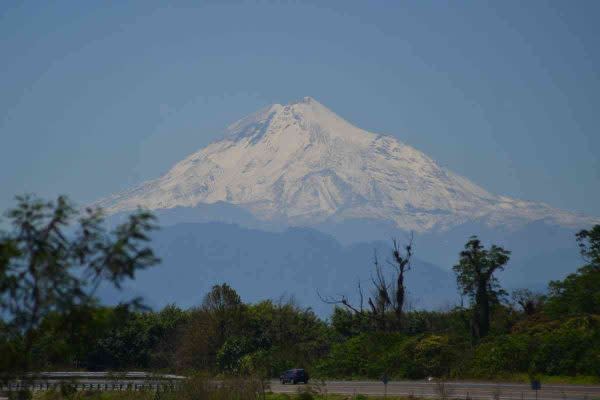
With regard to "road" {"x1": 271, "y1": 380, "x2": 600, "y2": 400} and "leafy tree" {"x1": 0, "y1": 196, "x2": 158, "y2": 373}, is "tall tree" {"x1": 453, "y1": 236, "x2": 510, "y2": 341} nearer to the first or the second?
"road" {"x1": 271, "y1": 380, "x2": 600, "y2": 400}

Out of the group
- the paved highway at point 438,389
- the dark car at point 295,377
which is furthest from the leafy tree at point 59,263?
the dark car at point 295,377

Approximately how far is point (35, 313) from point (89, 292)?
4.37 feet

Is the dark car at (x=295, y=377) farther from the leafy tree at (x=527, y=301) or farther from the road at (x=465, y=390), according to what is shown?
the leafy tree at (x=527, y=301)

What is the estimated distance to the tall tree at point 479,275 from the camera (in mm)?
83000

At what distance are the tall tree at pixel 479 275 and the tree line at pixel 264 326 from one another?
0.11m

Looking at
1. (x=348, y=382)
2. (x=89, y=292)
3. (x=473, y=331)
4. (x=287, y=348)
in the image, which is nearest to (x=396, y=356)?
(x=348, y=382)

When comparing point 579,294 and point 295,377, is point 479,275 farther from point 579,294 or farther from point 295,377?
point 295,377

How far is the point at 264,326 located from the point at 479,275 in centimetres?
2328

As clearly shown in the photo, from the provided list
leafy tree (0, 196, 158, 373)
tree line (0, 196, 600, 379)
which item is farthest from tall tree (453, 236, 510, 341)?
leafy tree (0, 196, 158, 373)

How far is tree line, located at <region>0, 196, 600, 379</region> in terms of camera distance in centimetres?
1956

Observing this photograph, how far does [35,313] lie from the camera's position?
1958 cm

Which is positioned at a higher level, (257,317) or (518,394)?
(257,317)

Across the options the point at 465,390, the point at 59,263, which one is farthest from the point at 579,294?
the point at 59,263

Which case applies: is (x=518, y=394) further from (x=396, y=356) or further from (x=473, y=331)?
(x=473, y=331)
